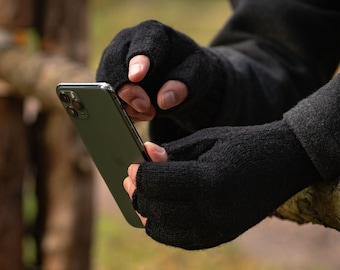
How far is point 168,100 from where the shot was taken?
860mm

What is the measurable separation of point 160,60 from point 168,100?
47 millimetres

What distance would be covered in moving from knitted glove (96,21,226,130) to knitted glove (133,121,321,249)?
0.13 meters

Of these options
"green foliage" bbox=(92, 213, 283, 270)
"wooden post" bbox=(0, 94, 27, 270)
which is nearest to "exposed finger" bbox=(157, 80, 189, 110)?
"wooden post" bbox=(0, 94, 27, 270)

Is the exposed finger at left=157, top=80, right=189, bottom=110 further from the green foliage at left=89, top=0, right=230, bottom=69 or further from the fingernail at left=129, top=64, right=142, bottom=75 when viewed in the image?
the green foliage at left=89, top=0, right=230, bottom=69

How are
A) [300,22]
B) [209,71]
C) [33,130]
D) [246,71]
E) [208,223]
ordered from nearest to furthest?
1. [208,223]
2. [209,71]
3. [246,71]
4. [300,22]
5. [33,130]

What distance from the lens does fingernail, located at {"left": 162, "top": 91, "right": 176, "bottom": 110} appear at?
0.86 meters

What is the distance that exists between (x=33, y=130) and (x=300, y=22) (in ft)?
3.56

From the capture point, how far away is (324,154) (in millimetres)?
753

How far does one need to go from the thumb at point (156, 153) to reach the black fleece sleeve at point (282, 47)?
351 millimetres

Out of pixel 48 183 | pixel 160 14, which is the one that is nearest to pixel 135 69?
pixel 48 183

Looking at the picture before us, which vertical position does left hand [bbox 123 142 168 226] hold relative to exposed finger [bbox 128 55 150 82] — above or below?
below

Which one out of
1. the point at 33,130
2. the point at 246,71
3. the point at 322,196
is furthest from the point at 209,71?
the point at 33,130

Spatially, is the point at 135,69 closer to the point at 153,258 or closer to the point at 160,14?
the point at 153,258

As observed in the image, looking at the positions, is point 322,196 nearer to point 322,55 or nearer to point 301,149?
point 301,149
